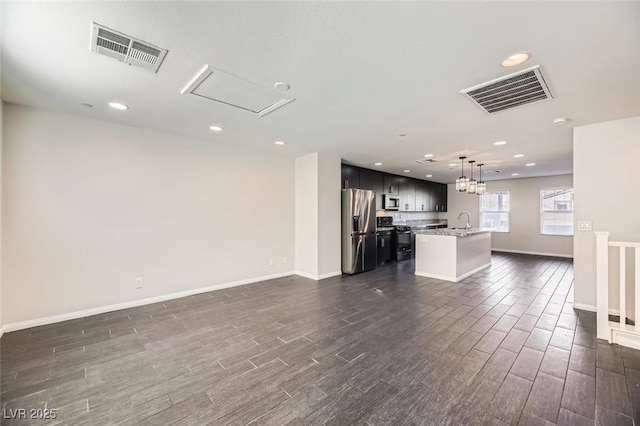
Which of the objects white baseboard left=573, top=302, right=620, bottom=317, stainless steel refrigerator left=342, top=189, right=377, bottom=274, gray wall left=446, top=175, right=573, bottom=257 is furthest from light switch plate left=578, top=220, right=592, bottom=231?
gray wall left=446, top=175, right=573, bottom=257

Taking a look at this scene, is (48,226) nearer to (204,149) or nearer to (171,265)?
(171,265)

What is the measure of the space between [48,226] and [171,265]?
1.46 meters

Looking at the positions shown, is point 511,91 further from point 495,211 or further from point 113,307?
point 495,211

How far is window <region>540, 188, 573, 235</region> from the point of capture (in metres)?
7.66

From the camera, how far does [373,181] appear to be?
7074mm

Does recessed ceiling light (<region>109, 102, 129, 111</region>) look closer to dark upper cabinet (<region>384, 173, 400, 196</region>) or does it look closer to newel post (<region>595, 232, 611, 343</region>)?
newel post (<region>595, 232, 611, 343</region>)

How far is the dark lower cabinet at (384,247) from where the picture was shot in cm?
670

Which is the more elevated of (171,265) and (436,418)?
(171,265)

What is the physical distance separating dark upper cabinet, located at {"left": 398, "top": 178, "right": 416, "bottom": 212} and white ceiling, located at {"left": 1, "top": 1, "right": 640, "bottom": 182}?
179 inches

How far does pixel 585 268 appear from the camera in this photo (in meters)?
3.51

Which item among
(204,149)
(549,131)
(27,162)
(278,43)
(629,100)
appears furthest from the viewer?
(204,149)

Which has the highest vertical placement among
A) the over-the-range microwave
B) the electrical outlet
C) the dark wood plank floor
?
the over-the-range microwave

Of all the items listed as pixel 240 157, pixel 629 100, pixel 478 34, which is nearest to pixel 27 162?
pixel 240 157

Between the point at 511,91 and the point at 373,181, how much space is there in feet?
15.1
